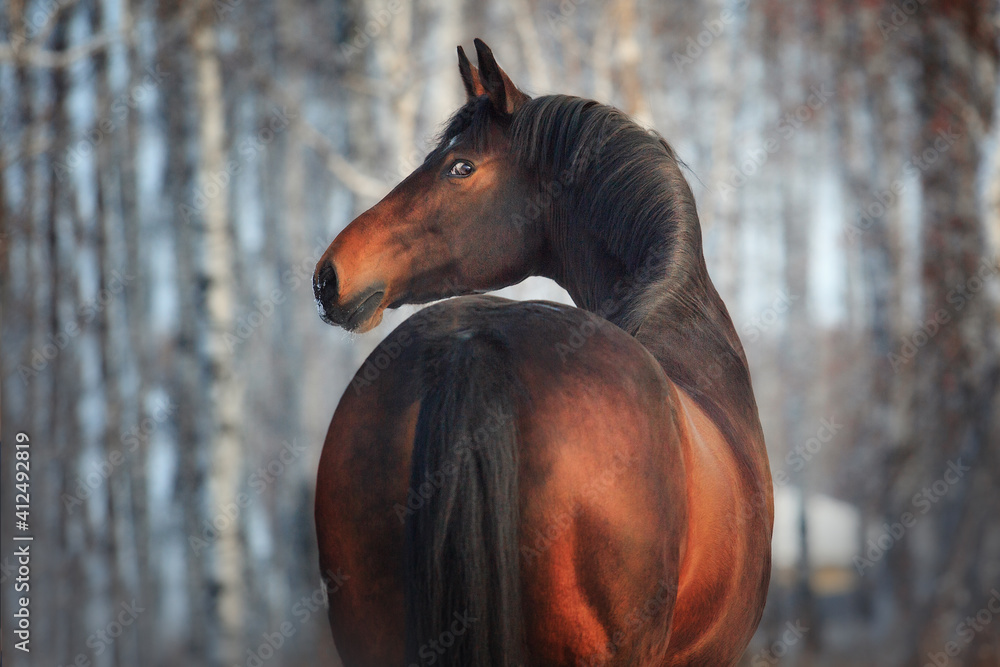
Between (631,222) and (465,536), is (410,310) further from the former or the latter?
(465,536)

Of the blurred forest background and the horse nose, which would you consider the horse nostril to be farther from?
the blurred forest background

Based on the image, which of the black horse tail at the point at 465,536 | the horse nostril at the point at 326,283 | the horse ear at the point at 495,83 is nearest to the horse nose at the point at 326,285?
the horse nostril at the point at 326,283

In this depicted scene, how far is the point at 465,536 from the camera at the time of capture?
87 centimetres

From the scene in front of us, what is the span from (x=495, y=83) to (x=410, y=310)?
295cm

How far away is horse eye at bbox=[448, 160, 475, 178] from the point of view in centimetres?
149

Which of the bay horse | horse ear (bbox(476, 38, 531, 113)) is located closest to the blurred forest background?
horse ear (bbox(476, 38, 531, 113))

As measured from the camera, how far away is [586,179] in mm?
1452

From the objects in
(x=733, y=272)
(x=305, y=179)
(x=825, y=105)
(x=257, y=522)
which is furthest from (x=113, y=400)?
(x=825, y=105)

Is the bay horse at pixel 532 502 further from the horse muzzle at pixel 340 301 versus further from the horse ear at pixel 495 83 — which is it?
the horse ear at pixel 495 83

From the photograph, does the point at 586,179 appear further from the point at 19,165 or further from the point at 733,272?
the point at 19,165

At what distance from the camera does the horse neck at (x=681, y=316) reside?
1.35 metres

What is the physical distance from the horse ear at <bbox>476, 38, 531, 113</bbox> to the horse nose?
1.48 feet

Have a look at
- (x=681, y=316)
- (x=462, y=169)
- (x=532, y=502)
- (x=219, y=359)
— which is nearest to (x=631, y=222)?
(x=681, y=316)

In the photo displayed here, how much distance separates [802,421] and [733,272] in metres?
1.08
